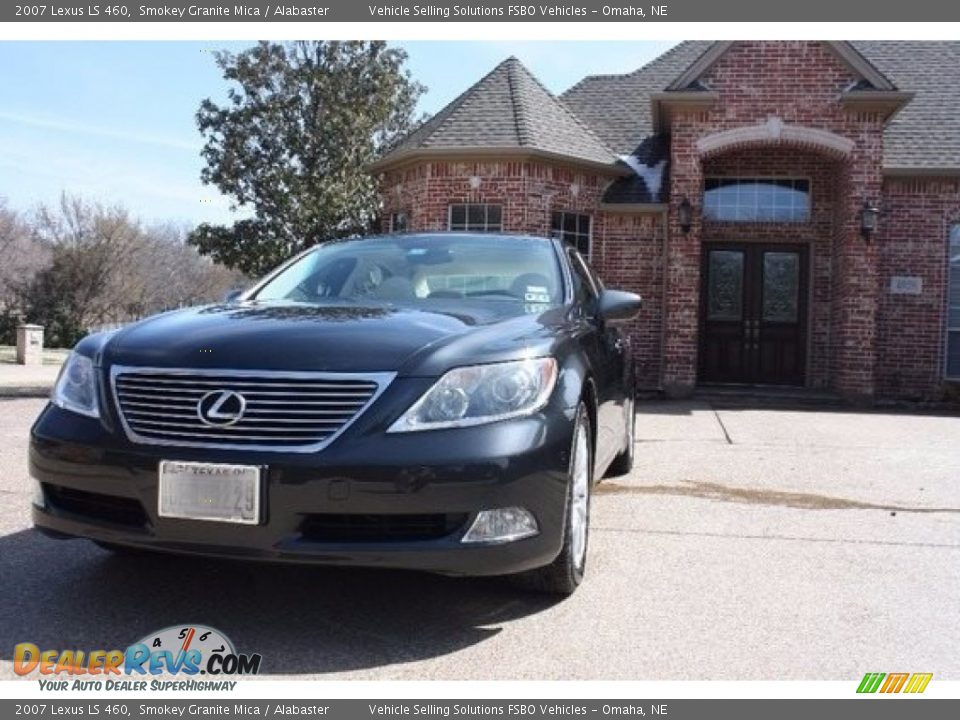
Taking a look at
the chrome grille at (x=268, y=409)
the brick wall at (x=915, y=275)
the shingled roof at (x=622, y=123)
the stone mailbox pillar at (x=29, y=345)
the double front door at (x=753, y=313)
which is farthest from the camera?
the stone mailbox pillar at (x=29, y=345)

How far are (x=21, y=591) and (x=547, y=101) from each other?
41.6ft

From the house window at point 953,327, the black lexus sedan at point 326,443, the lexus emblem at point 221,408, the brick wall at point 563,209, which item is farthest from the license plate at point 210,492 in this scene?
the house window at point 953,327

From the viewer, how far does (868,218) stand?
12398 millimetres

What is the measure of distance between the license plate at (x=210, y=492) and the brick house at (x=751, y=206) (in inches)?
413

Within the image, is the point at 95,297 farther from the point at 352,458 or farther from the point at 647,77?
the point at 352,458

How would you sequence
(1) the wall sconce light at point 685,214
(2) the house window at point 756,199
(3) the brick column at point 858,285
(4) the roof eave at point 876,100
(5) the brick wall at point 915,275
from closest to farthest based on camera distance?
1. (4) the roof eave at point 876,100
2. (3) the brick column at point 858,285
3. (1) the wall sconce light at point 685,214
4. (5) the brick wall at point 915,275
5. (2) the house window at point 756,199

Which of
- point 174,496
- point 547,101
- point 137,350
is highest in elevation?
point 547,101

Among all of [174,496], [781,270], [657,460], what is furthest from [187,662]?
[781,270]

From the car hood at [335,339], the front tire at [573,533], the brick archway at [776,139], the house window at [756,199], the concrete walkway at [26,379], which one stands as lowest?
the concrete walkway at [26,379]

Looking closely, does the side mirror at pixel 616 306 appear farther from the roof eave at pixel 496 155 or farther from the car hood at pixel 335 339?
the roof eave at pixel 496 155

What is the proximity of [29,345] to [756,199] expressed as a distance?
15.3 metres

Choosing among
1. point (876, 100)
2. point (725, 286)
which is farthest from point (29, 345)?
point (876, 100)

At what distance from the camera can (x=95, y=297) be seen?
30.4 meters

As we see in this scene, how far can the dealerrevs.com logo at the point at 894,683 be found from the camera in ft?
9.52
